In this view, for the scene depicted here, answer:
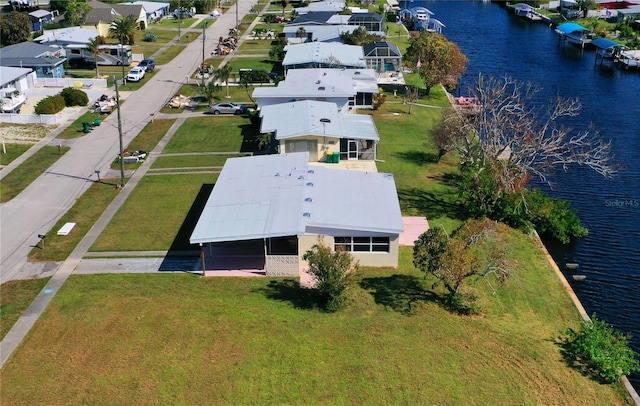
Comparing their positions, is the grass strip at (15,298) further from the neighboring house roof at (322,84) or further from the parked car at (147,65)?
the parked car at (147,65)

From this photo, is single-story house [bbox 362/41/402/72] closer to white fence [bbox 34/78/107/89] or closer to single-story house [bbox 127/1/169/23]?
white fence [bbox 34/78/107/89]

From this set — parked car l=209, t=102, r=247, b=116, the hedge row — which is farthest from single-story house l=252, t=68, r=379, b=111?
the hedge row

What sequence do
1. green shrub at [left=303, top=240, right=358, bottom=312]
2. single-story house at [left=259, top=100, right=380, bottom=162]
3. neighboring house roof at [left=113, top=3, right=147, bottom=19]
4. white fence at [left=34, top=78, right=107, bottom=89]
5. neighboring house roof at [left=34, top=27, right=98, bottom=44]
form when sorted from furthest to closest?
neighboring house roof at [left=113, top=3, right=147, bottom=19], neighboring house roof at [left=34, top=27, right=98, bottom=44], white fence at [left=34, top=78, right=107, bottom=89], single-story house at [left=259, top=100, right=380, bottom=162], green shrub at [left=303, top=240, right=358, bottom=312]

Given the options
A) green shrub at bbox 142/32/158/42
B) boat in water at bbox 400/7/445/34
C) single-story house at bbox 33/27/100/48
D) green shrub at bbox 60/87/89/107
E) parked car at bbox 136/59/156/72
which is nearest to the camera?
green shrub at bbox 60/87/89/107

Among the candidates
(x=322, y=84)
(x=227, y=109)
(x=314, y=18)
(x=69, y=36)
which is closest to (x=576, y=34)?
(x=314, y=18)

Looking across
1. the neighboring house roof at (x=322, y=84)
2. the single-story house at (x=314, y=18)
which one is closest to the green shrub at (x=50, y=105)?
the neighboring house roof at (x=322, y=84)

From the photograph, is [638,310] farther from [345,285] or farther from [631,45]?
[631,45]

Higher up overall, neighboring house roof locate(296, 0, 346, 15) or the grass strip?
neighboring house roof locate(296, 0, 346, 15)
